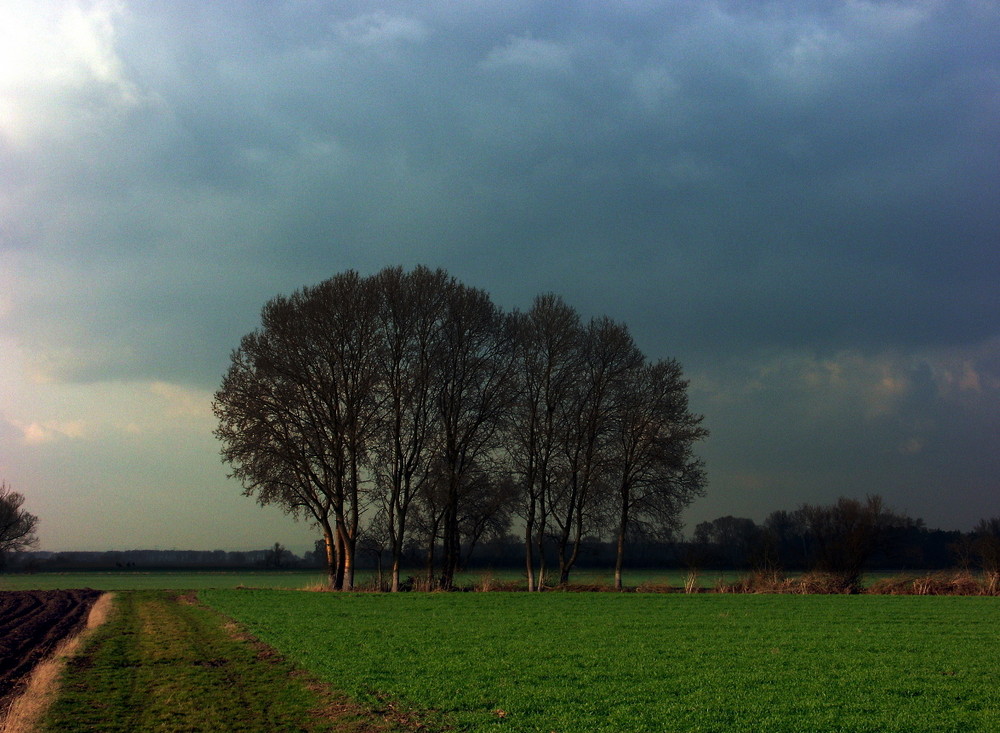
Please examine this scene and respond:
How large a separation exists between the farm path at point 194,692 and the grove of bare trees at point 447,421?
20595 millimetres

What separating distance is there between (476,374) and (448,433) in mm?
3728

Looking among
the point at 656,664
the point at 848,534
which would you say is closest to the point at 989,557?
the point at 848,534

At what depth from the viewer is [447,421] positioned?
43.0 m

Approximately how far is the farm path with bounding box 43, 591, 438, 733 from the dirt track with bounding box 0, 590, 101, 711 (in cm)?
103

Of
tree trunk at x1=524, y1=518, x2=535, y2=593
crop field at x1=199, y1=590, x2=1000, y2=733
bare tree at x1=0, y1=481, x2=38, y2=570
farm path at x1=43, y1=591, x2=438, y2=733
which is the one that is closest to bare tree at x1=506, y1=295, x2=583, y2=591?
tree trunk at x1=524, y1=518, x2=535, y2=593

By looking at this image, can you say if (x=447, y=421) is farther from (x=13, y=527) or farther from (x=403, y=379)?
(x=13, y=527)

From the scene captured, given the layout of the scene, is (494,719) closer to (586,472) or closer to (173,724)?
(173,724)

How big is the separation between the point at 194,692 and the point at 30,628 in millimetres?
16364

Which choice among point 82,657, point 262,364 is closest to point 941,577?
point 262,364

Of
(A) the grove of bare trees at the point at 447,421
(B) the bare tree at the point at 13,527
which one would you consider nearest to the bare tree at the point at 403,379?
(A) the grove of bare trees at the point at 447,421

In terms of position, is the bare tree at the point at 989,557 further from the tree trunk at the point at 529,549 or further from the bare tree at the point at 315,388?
the bare tree at the point at 315,388

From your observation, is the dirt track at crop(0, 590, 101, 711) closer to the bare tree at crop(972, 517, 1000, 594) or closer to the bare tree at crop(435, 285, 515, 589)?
the bare tree at crop(435, 285, 515, 589)

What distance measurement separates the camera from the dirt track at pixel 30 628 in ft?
51.0

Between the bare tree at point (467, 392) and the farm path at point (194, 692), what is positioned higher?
the bare tree at point (467, 392)
